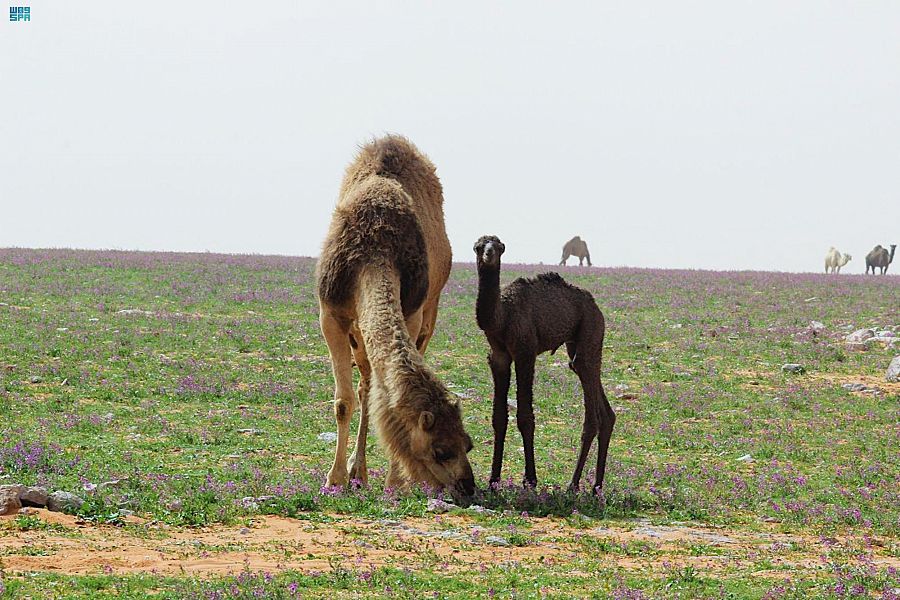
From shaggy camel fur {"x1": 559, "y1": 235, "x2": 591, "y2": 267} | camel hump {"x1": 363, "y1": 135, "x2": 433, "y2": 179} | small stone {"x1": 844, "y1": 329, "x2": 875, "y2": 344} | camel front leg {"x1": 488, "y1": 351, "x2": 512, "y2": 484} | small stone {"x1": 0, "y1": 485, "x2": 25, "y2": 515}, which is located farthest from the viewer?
shaggy camel fur {"x1": 559, "y1": 235, "x2": 591, "y2": 267}

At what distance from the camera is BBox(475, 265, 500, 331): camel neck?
9516mm

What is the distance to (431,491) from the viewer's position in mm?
8305

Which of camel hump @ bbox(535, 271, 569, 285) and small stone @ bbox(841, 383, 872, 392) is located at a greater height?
camel hump @ bbox(535, 271, 569, 285)

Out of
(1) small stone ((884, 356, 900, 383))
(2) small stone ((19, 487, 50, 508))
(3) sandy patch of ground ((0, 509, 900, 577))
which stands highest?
(1) small stone ((884, 356, 900, 383))

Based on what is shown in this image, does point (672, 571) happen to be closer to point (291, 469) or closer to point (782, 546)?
point (782, 546)

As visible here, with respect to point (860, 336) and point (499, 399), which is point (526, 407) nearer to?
point (499, 399)

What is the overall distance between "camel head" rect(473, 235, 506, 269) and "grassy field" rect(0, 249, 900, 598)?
2.03m

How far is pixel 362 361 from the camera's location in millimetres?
10102

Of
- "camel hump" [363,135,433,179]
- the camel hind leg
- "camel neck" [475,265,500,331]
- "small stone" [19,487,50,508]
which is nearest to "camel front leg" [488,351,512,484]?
"camel neck" [475,265,500,331]

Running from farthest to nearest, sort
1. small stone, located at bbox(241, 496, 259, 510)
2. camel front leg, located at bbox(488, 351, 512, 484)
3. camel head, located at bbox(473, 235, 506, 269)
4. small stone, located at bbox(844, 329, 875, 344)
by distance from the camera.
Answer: small stone, located at bbox(844, 329, 875, 344), camel front leg, located at bbox(488, 351, 512, 484), camel head, located at bbox(473, 235, 506, 269), small stone, located at bbox(241, 496, 259, 510)

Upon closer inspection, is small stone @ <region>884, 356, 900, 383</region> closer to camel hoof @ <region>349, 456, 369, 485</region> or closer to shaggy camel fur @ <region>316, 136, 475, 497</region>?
shaggy camel fur @ <region>316, 136, 475, 497</region>

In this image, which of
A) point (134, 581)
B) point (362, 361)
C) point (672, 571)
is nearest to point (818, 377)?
point (362, 361)

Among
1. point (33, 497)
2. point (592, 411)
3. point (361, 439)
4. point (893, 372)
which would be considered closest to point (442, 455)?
point (361, 439)

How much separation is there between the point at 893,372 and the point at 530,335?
11.3m
